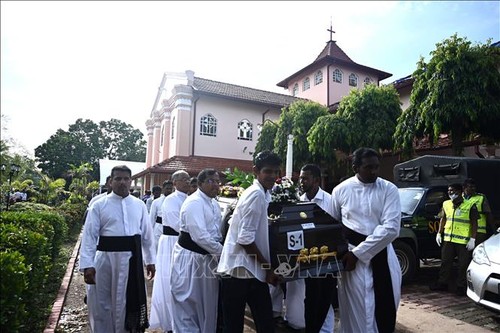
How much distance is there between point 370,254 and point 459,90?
856 centimetres

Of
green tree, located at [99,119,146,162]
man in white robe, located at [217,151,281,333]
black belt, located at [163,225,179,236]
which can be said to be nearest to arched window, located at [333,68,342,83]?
black belt, located at [163,225,179,236]

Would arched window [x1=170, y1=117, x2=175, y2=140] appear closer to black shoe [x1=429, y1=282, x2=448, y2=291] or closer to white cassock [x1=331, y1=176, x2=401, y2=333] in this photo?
black shoe [x1=429, y1=282, x2=448, y2=291]

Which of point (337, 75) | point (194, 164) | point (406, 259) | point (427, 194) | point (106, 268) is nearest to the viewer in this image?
point (106, 268)

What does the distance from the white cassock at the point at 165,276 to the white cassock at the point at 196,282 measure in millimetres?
648

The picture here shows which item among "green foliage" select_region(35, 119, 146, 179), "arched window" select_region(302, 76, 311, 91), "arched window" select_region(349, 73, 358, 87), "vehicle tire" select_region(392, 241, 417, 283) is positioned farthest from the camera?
"green foliage" select_region(35, 119, 146, 179)

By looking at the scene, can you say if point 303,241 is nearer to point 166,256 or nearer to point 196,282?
point 196,282

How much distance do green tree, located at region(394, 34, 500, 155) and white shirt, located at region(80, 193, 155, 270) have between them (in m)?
8.72

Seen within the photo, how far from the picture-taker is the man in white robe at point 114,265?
12.9 feet

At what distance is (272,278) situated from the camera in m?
3.08

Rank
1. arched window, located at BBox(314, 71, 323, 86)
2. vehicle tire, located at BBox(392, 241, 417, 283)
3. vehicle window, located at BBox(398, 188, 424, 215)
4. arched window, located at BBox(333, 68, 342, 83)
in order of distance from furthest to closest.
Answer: arched window, located at BBox(314, 71, 323, 86) → arched window, located at BBox(333, 68, 342, 83) → vehicle window, located at BBox(398, 188, 424, 215) → vehicle tire, located at BBox(392, 241, 417, 283)

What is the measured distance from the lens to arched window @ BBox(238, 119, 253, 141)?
82.2ft

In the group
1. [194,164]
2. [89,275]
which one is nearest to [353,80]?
[194,164]

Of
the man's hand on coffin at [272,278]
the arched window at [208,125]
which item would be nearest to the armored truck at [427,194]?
the man's hand on coffin at [272,278]

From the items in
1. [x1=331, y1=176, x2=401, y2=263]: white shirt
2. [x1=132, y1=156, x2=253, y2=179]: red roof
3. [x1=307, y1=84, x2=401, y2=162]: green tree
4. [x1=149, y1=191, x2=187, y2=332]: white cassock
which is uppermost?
[x1=307, y1=84, x2=401, y2=162]: green tree
